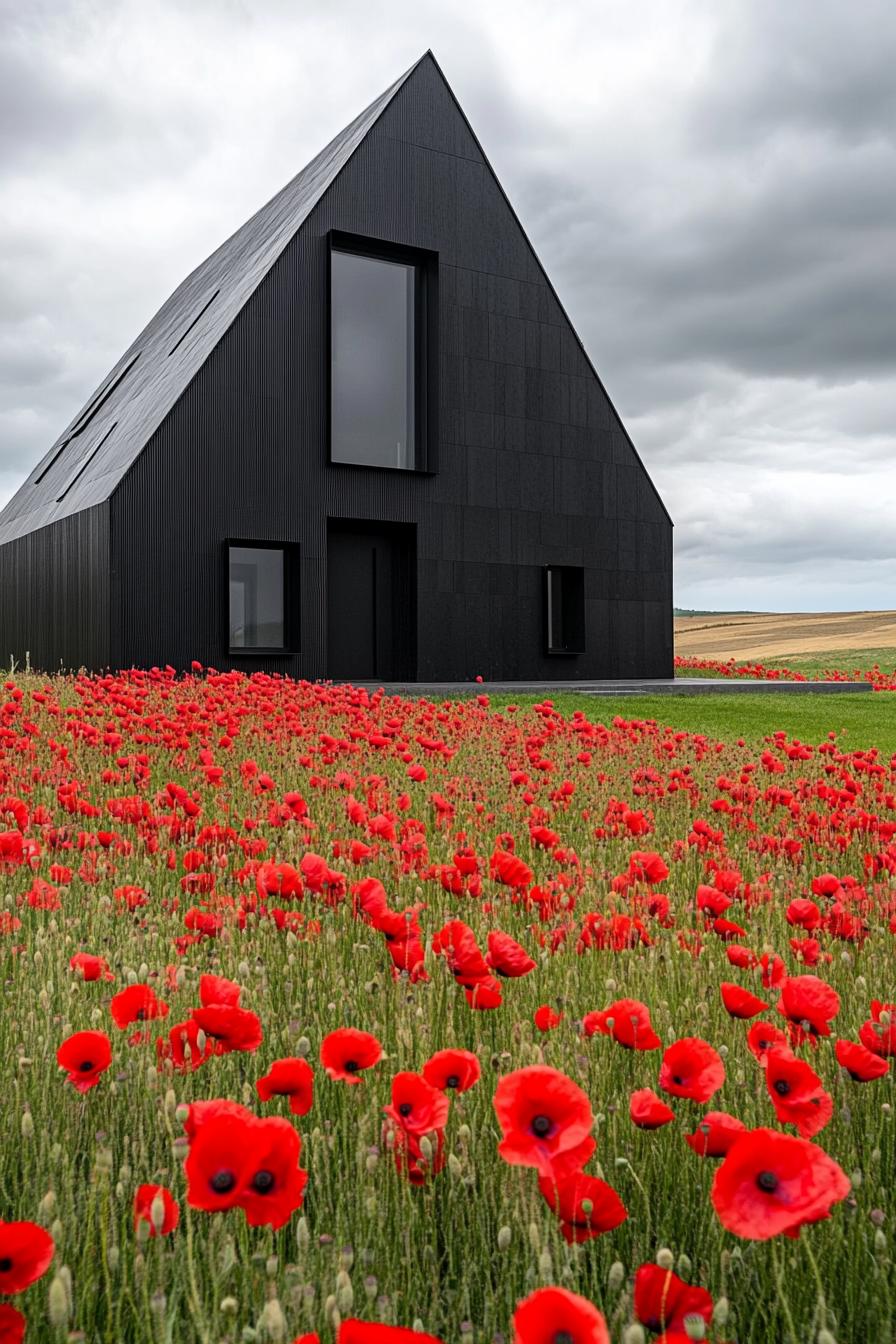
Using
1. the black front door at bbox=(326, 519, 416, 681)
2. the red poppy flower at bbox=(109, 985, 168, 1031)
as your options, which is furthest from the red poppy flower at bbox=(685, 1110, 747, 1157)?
the black front door at bbox=(326, 519, 416, 681)

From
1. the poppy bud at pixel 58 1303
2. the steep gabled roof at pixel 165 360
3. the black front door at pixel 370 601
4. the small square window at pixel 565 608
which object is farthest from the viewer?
the small square window at pixel 565 608

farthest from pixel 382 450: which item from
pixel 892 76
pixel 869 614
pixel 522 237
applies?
pixel 869 614

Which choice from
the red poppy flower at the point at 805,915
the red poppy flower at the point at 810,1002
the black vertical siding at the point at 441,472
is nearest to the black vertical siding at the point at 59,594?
the black vertical siding at the point at 441,472

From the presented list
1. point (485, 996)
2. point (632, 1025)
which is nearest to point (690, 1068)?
point (632, 1025)

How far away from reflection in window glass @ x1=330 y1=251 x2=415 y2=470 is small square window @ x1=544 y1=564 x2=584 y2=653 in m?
3.93

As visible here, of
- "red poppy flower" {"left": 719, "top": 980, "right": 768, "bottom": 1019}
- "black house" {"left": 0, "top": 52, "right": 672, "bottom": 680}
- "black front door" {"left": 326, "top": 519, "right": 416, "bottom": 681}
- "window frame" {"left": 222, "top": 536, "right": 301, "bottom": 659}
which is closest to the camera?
"red poppy flower" {"left": 719, "top": 980, "right": 768, "bottom": 1019}

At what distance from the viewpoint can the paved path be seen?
15.5 m

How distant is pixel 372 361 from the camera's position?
58.0 ft

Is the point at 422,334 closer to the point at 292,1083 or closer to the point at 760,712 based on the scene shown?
the point at 760,712

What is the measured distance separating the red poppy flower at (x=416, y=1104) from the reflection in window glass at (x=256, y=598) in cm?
1506

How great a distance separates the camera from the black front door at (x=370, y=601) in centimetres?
A: 1752

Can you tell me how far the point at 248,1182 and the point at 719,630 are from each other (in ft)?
235

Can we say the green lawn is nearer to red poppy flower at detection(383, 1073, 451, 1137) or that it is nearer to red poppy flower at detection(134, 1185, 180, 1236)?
red poppy flower at detection(383, 1073, 451, 1137)

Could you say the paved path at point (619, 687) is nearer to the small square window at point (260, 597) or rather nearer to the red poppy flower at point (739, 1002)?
the small square window at point (260, 597)
